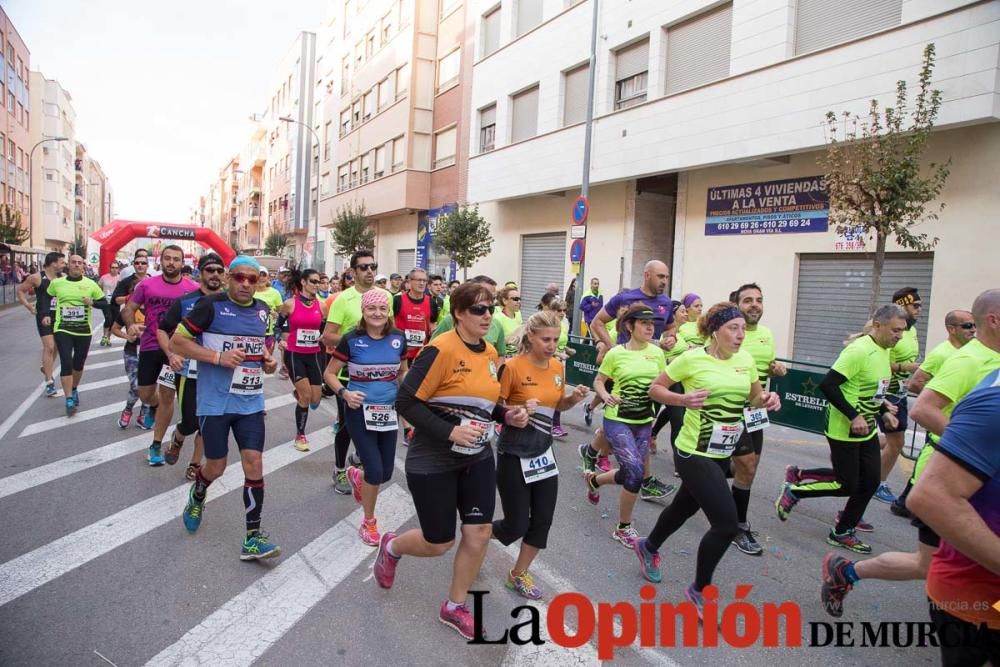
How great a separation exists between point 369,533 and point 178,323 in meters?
2.20

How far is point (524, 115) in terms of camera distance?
21672 mm

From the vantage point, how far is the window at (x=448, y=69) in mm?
27734

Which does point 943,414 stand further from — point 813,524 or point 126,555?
point 126,555

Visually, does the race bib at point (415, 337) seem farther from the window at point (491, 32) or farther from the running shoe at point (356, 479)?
the window at point (491, 32)

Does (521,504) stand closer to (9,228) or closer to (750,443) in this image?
(750,443)

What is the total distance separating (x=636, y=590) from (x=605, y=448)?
1802mm

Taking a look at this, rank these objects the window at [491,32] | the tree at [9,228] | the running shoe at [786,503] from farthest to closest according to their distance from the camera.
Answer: the tree at [9,228] < the window at [491,32] < the running shoe at [786,503]

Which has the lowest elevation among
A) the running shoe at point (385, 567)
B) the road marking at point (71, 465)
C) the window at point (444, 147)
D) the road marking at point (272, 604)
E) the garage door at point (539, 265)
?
the road marking at point (71, 465)

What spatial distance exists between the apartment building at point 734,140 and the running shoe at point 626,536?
866cm

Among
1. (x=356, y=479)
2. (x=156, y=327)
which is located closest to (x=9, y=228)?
(x=156, y=327)

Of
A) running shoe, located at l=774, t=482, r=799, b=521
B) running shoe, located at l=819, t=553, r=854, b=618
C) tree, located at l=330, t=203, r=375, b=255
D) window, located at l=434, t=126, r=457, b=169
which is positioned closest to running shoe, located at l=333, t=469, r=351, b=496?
running shoe, located at l=774, t=482, r=799, b=521

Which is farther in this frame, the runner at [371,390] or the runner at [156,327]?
the runner at [156,327]

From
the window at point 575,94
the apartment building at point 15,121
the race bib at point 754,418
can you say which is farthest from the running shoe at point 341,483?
the apartment building at point 15,121

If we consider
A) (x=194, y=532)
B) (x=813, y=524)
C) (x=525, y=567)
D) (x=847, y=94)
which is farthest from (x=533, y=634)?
(x=847, y=94)
